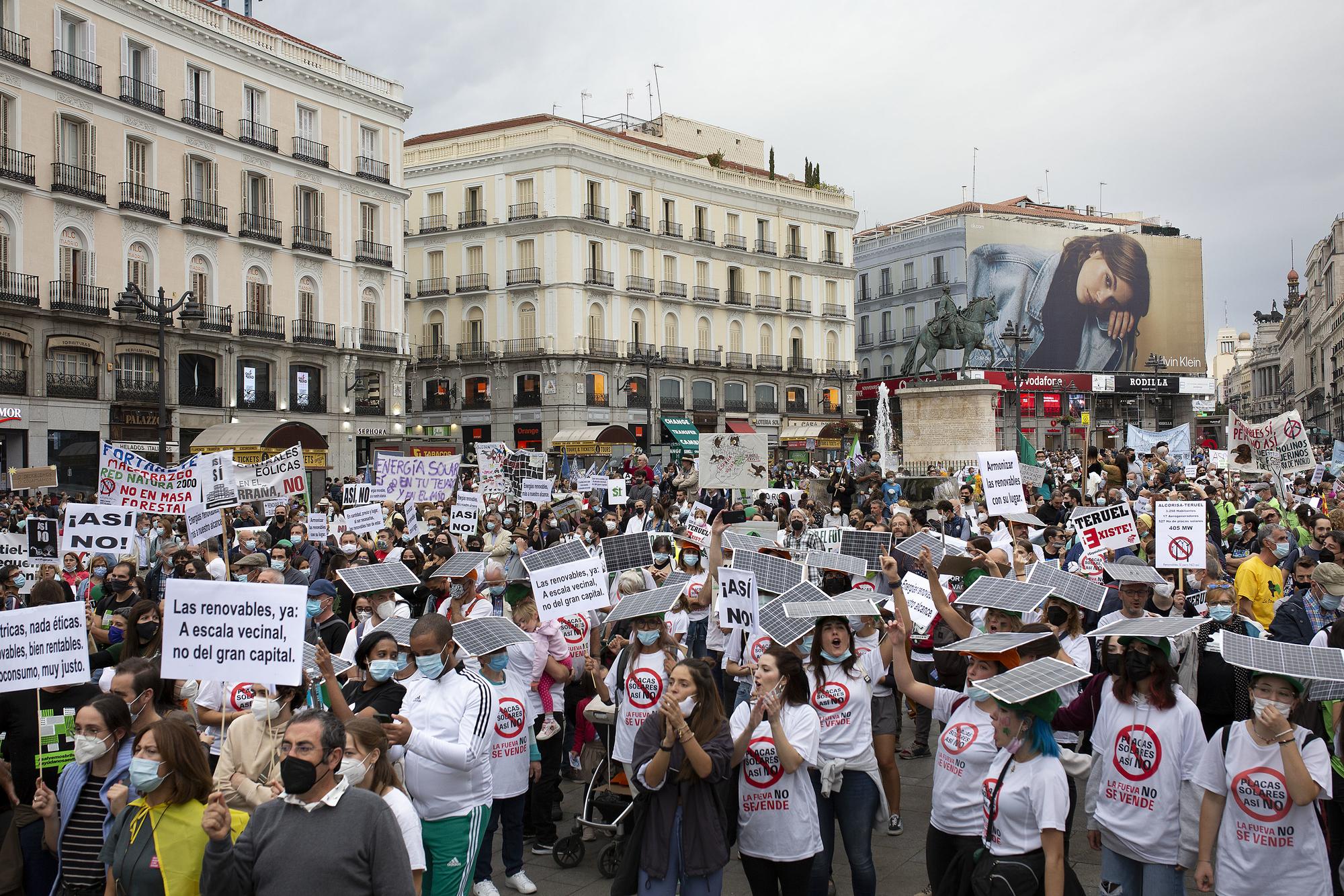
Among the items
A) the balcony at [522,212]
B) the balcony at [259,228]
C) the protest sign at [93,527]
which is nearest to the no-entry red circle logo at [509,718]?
the protest sign at [93,527]

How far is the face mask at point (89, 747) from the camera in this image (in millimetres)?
4852

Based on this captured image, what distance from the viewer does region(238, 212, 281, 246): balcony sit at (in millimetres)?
40875

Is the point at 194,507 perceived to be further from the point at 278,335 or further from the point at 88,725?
the point at 278,335

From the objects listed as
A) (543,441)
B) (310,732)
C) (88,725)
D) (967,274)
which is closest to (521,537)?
(88,725)

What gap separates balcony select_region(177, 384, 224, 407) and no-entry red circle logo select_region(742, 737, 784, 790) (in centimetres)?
3725

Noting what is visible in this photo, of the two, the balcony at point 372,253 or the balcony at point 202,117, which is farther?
the balcony at point 372,253

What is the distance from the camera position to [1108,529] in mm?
10570

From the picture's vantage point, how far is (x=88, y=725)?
192 inches

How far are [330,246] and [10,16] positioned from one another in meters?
13.1

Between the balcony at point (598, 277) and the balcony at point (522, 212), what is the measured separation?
11.3ft

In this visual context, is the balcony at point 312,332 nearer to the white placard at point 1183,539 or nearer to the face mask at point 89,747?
the white placard at point 1183,539

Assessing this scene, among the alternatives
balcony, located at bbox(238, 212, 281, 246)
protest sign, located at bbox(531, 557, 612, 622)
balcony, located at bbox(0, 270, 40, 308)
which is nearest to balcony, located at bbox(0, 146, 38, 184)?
balcony, located at bbox(0, 270, 40, 308)

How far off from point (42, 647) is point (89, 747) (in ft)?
4.24

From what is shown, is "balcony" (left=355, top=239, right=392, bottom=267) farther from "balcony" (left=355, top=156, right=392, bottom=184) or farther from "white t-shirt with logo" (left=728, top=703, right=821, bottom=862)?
"white t-shirt with logo" (left=728, top=703, right=821, bottom=862)
